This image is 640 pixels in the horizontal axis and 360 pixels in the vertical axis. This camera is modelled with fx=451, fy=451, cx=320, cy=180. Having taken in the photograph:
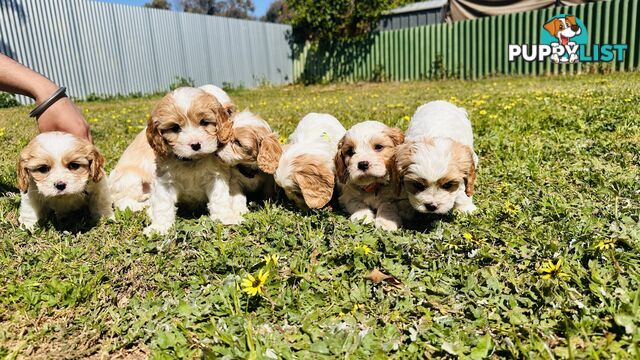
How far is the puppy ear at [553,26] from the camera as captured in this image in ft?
53.8

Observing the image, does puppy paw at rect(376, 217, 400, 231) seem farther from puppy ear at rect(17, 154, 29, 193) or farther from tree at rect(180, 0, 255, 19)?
tree at rect(180, 0, 255, 19)

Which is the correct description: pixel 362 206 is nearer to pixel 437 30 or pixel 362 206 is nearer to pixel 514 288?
pixel 514 288

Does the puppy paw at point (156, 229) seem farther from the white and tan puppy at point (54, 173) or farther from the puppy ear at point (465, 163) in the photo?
the puppy ear at point (465, 163)

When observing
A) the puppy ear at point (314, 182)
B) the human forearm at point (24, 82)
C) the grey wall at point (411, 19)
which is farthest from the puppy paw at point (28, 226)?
the grey wall at point (411, 19)

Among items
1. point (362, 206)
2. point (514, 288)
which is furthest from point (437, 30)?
point (514, 288)

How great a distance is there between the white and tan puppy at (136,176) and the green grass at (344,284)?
48cm

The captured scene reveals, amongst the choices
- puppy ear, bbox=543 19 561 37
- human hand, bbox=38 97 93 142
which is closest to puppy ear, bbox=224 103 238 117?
human hand, bbox=38 97 93 142

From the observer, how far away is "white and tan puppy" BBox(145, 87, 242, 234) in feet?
12.0

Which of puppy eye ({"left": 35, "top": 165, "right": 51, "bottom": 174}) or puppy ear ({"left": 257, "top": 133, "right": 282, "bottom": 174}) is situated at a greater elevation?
puppy eye ({"left": 35, "top": 165, "right": 51, "bottom": 174})

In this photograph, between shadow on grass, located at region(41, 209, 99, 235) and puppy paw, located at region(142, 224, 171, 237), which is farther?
shadow on grass, located at region(41, 209, 99, 235)

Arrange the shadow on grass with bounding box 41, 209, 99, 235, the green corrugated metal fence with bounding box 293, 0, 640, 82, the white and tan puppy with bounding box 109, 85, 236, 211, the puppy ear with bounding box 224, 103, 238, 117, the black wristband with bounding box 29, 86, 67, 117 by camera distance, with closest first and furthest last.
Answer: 1. the shadow on grass with bounding box 41, 209, 99, 235
2. the black wristband with bounding box 29, 86, 67, 117
3. the puppy ear with bounding box 224, 103, 238, 117
4. the white and tan puppy with bounding box 109, 85, 236, 211
5. the green corrugated metal fence with bounding box 293, 0, 640, 82

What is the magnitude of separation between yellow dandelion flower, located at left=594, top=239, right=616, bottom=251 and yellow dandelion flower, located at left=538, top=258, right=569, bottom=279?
12.7 inches

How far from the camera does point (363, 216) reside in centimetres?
380

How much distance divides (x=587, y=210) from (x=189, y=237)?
3.06 meters
